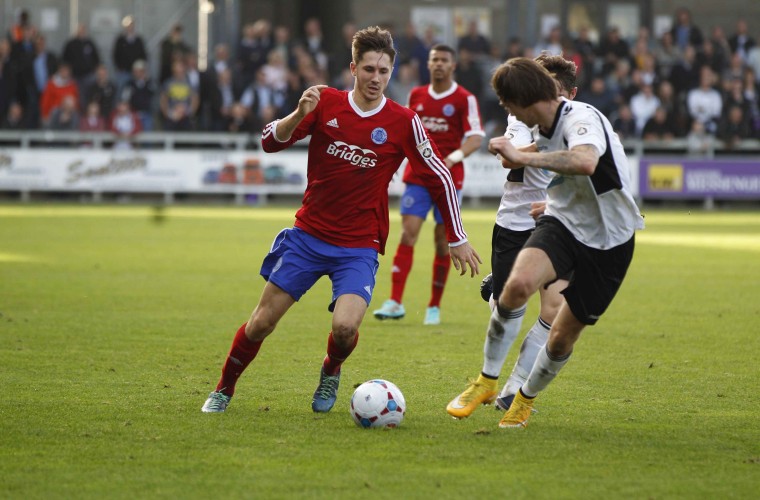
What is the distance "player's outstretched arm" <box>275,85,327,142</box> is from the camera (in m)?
6.31

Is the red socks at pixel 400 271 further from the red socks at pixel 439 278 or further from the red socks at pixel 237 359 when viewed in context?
the red socks at pixel 237 359

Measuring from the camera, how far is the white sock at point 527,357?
7.22 metres

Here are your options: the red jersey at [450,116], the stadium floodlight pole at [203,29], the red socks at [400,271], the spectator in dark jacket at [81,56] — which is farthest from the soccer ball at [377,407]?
the stadium floodlight pole at [203,29]

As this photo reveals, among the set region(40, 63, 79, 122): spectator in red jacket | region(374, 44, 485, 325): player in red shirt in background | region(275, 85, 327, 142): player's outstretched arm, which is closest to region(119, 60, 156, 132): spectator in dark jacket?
region(40, 63, 79, 122): spectator in red jacket

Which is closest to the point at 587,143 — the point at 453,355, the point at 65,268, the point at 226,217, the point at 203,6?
the point at 453,355

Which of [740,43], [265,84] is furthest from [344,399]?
[740,43]

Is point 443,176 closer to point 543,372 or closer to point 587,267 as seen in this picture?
point 587,267

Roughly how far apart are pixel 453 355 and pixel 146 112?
1943 cm

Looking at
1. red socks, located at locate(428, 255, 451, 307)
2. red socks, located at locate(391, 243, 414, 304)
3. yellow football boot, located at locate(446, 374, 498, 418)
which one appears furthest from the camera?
red socks, located at locate(391, 243, 414, 304)

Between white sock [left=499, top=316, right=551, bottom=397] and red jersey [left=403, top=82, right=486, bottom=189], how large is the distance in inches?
166

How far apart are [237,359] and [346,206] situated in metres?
1.05

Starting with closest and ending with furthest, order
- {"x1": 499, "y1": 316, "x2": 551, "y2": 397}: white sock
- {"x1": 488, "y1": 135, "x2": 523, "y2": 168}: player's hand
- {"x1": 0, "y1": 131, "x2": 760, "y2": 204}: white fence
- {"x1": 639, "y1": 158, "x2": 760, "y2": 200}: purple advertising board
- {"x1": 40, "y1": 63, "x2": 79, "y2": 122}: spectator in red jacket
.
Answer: {"x1": 488, "y1": 135, "x2": 523, "y2": 168}: player's hand, {"x1": 499, "y1": 316, "x2": 551, "y2": 397}: white sock, {"x1": 0, "y1": 131, "x2": 760, "y2": 204}: white fence, {"x1": 40, "y1": 63, "x2": 79, "y2": 122}: spectator in red jacket, {"x1": 639, "y1": 158, "x2": 760, "y2": 200}: purple advertising board

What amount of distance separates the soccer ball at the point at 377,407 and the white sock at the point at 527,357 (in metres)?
0.97

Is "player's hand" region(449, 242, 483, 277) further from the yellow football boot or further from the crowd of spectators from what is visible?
the crowd of spectators
